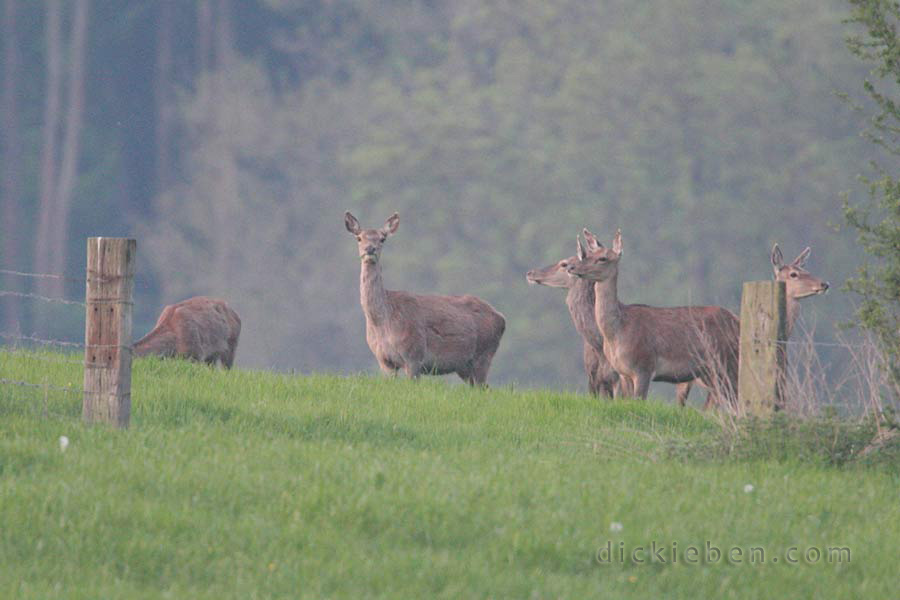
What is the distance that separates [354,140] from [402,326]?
125ft

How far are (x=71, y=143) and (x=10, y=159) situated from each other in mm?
2162

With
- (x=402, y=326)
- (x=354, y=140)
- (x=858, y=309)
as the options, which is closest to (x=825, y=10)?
(x=354, y=140)

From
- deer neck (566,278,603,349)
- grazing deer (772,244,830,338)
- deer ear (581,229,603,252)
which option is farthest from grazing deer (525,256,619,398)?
grazing deer (772,244,830,338)

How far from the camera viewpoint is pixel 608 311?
53.1ft

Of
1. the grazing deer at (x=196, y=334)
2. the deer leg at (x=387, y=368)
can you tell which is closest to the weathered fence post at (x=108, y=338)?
the grazing deer at (x=196, y=334)

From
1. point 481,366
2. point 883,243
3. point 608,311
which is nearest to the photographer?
point 883,243

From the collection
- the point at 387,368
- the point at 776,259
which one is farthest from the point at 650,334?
the point at 387,368

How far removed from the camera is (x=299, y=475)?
9.02 meters

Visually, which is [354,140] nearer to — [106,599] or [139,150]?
[139,150]

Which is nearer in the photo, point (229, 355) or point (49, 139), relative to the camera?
point (229, 355)

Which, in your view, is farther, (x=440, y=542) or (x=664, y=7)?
(x=664, y=7)

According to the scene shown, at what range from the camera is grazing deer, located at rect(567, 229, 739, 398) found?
52.5 ft

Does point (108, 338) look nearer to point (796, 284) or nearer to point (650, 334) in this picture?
point (650, 334)

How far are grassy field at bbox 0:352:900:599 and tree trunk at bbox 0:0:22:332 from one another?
124 feet
